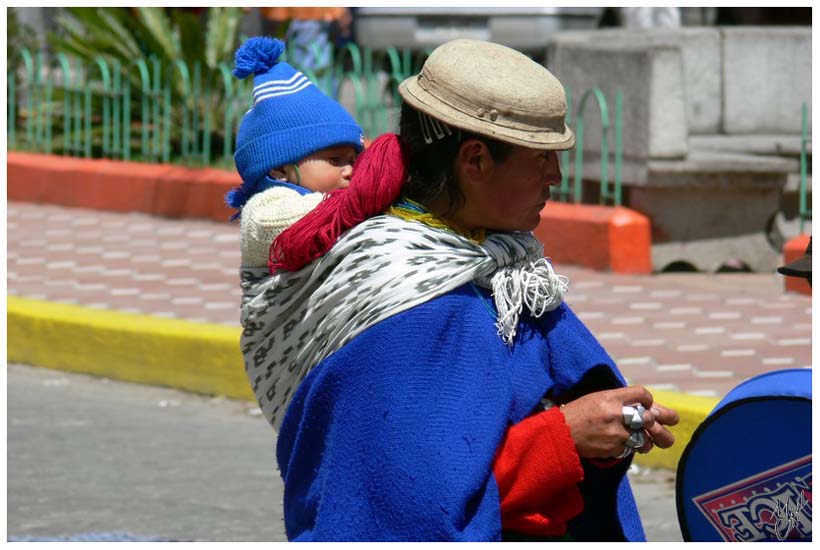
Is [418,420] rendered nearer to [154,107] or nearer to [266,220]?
[266,220]

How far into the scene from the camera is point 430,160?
2.49 metres

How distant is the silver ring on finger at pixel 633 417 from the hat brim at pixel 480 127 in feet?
1.30

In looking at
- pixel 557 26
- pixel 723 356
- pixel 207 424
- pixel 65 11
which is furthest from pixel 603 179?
pixel 65 11

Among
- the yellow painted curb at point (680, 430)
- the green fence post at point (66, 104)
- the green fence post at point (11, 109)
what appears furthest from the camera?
the green fence post at point (11, 109)

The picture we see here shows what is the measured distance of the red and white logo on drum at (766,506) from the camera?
257cm

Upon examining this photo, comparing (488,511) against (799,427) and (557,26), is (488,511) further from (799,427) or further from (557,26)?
(557,26)

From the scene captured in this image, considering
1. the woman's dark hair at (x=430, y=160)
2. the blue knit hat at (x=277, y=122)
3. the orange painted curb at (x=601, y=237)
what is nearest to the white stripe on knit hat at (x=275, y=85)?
the blue knit hat at (x=277, y=122)

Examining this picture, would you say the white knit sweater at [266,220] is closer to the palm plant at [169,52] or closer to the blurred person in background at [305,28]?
the palm plant at [169,52]

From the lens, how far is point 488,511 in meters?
2.36

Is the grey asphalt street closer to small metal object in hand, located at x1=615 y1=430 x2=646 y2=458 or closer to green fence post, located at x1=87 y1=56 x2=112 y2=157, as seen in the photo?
small metal object in hand, located at x1=615 y1=430 x2=646 y2=458

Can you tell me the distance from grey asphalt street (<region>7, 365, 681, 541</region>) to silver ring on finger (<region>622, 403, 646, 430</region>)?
257cm

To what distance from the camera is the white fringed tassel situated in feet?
7.98

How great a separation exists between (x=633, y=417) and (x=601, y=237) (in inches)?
268

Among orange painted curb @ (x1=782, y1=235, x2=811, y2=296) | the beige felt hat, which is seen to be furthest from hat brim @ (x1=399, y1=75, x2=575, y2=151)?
orange painted curb @ (x1=782, y1=235, x2=811, y2=296)
